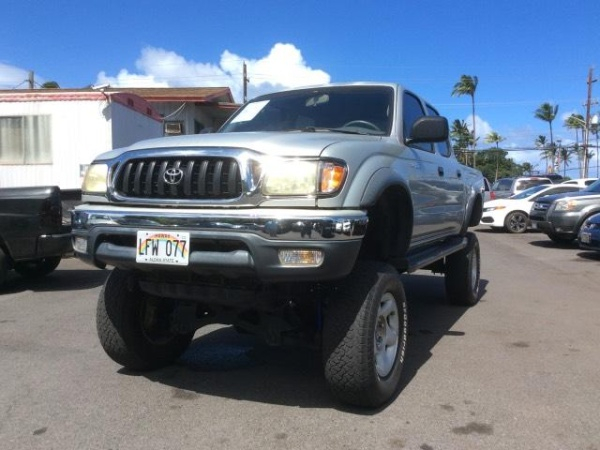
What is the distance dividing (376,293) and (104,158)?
193cm

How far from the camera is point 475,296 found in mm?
6730

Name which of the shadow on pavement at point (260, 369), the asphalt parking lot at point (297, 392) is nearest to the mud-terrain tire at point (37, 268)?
the asphalt parking lot at point (297, 392)

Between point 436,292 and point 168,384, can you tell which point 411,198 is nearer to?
point 168,384

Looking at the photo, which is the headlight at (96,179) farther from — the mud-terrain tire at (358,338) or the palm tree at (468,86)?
the palm tree at (468,86)

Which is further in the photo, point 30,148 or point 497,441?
point 30,148

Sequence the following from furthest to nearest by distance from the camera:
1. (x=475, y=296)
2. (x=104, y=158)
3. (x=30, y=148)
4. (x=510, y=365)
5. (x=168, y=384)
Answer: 1. (x=30, y=148)
2. (x=475, y=296)
3. (x=510, y=365)
4. (x=168, y=384)
5. (x=104, y=158)

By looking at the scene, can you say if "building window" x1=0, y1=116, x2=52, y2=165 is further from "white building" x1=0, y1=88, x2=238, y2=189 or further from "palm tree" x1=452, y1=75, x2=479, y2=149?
"palm tree" x1=452, y1=75, x2=479, y2=149

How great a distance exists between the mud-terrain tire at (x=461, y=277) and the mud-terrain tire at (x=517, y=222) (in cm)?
1059

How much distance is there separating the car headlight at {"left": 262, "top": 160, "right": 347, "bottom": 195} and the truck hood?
67 millimetres

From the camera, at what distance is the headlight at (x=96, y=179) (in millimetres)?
3686

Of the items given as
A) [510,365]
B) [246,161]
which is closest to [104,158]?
[246,161]

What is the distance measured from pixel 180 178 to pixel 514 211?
1471 cm

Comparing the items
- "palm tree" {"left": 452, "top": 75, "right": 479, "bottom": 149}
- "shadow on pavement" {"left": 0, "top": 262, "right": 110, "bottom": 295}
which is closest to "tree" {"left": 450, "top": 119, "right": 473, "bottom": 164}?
"palm tree" {"left": 452, "top": 75, "right": 479, "bottom": 149}

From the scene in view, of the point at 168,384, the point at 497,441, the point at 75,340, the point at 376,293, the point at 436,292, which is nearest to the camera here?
the point at 497,441
